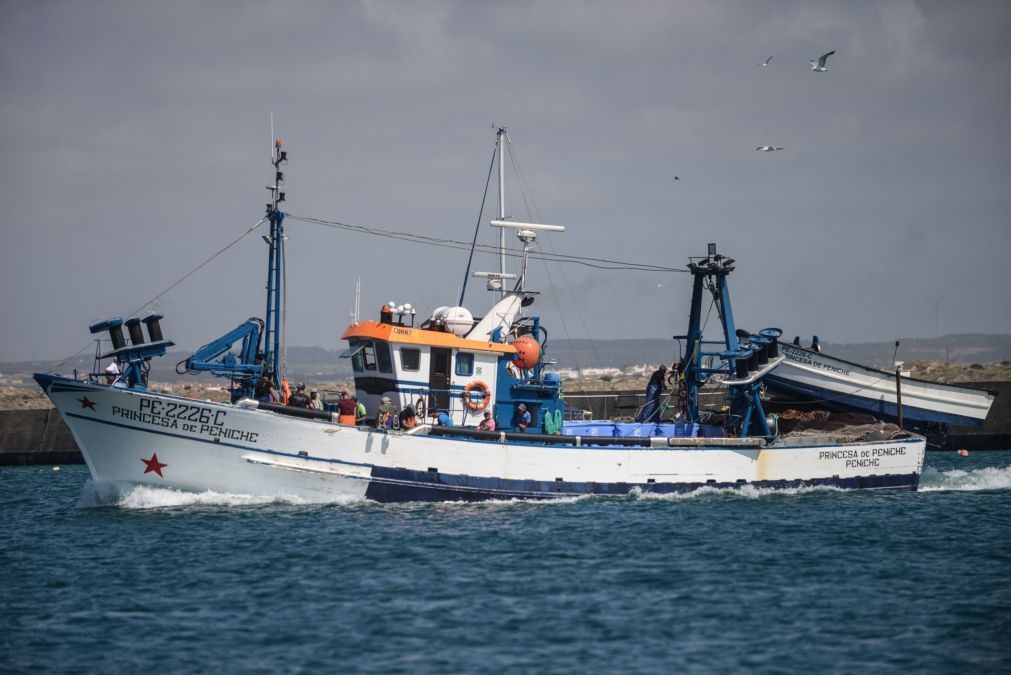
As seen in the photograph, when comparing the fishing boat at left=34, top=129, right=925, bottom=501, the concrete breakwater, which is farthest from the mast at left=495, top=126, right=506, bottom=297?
the concrete breakwater

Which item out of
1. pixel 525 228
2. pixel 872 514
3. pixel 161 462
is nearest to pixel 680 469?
pixel 872 514

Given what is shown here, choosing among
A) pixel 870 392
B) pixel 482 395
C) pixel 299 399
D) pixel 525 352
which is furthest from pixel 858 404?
pixel 299 399

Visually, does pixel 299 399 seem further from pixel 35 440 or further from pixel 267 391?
pixel 35 440

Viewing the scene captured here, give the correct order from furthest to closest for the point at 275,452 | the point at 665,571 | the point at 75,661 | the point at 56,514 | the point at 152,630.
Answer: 1. the point at 56,514
2. the point at 275,452
3. the point at 665,571
4. the point at 152,630
5. the point at 75,661

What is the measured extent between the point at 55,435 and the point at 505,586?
112 feet

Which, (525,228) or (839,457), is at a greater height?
(525,228)

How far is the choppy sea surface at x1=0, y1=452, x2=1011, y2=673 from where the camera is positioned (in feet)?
51.1

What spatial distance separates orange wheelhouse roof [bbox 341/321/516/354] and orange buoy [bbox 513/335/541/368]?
0.51m

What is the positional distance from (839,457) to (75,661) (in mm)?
21387

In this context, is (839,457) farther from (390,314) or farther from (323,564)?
(323,564)

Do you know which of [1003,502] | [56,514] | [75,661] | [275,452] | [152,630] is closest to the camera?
[75,661]

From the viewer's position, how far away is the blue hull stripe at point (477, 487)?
85.6 ft

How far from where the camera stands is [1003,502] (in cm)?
2953

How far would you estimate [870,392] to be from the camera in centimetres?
3216
